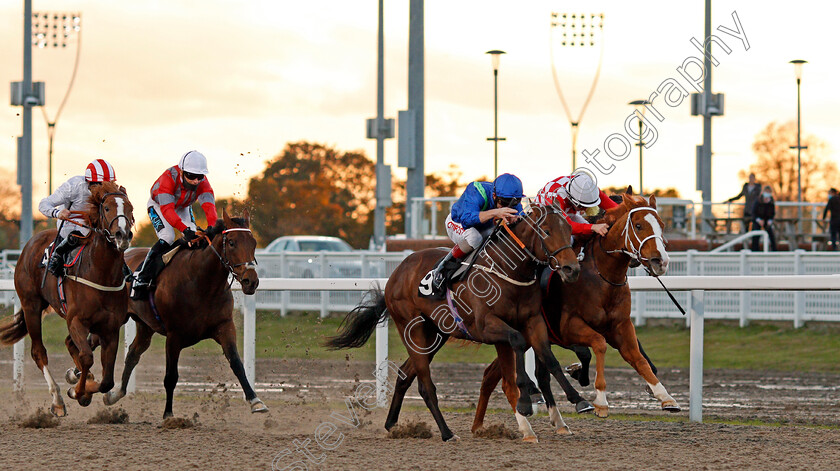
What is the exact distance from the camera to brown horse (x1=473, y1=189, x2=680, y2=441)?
6812mm

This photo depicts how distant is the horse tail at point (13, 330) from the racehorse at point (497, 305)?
11.0ft

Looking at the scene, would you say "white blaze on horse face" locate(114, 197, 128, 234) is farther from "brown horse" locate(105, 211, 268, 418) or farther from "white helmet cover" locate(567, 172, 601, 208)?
"white helmet cover" locate(567, 172, 601, 208)

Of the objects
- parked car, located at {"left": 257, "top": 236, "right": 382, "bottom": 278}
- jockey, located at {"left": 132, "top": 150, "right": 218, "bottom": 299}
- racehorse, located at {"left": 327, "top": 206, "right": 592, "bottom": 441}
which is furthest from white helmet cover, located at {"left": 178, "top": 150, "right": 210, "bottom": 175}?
parked car, located at {"left": 257, "top": 236, "right": 382, "bottom": 278}

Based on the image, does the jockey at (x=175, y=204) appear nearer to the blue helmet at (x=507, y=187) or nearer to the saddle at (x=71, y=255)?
the saddle at (x=71, y=255)

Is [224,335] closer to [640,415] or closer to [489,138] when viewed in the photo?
[640,415]

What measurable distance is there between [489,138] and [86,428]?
1607cm

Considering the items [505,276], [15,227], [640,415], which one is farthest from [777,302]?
[15,227]

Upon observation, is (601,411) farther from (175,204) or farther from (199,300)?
(175,204)

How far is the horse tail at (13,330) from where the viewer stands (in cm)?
891

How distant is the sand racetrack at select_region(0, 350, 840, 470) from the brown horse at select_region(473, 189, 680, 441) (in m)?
0.41

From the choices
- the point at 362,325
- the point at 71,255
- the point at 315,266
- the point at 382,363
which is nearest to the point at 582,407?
the point at 362,325

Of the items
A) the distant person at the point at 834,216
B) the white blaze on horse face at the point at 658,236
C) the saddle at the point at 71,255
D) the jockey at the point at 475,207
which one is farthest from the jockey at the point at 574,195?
the distant person at the point at 834,216

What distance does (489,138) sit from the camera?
22.9 metres

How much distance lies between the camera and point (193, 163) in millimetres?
7844
